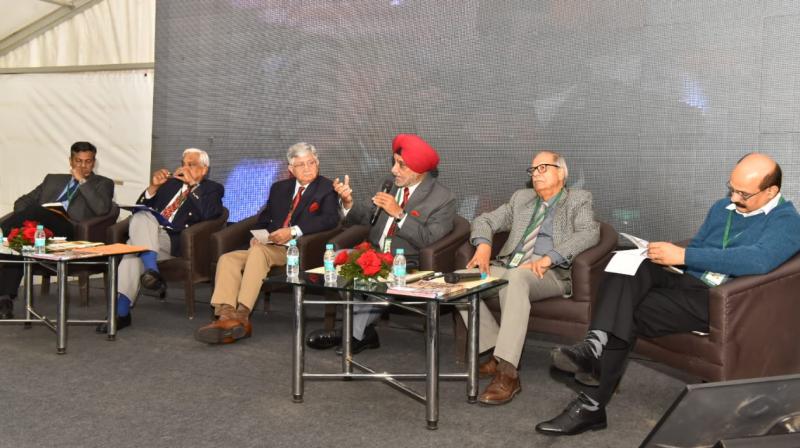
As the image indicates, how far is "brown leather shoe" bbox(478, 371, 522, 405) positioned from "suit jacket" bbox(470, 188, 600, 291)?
26.5 inches

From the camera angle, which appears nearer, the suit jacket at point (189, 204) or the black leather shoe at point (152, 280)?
the black leather shoe at point (152, 280)

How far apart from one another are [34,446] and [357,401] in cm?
130

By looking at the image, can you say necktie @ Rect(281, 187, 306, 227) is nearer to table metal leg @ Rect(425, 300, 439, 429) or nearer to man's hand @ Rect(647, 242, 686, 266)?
table metal leg @ Rect(425, 300, 439, 429)

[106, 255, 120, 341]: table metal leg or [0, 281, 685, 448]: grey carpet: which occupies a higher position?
[106, 255, 120, 341]: table metal leg

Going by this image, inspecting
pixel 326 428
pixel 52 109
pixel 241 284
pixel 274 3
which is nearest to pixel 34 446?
pixel 326 428

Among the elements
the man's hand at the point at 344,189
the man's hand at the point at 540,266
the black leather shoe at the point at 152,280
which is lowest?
the black leather shoe at the point at 152,280

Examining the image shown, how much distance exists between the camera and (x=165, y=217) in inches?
215

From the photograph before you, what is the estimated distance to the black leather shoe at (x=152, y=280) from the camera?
4977 millimetres

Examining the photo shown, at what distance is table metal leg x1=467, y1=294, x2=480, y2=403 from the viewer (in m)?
3.42

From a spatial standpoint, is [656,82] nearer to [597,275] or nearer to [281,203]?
[597,275]

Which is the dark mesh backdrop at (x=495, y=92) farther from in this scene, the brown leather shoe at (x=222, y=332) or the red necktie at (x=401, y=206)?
the brown leather shoe at (x=222, y=332)

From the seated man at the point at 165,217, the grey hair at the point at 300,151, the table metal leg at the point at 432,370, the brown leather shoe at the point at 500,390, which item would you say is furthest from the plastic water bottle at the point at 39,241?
the brown leather shoe at the point at 500,390

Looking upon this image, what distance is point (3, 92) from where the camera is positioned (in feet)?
26.9

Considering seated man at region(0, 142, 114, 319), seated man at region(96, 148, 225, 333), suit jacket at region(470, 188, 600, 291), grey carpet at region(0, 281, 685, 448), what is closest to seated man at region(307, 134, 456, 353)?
grey carpet at region(0, 281, 685, 448)
